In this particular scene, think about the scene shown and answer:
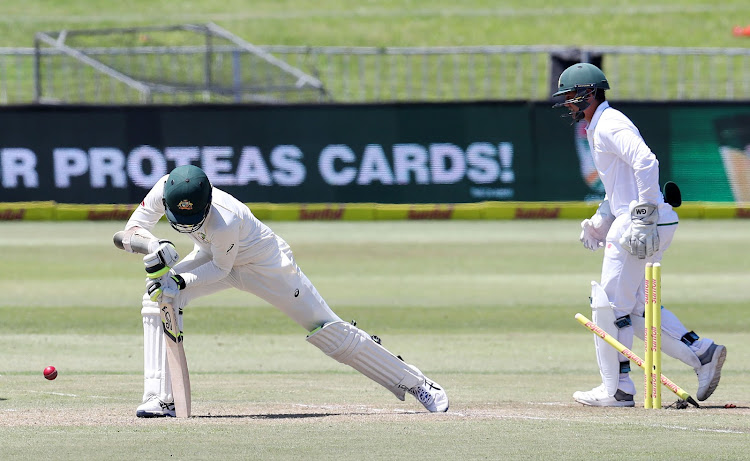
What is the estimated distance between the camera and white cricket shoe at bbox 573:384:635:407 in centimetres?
706

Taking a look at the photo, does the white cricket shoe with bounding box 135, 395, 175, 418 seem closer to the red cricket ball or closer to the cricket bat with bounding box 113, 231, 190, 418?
the cricket bat with bounding box 113, 231, 190, 418

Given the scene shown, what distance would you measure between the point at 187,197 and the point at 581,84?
2.39 meters

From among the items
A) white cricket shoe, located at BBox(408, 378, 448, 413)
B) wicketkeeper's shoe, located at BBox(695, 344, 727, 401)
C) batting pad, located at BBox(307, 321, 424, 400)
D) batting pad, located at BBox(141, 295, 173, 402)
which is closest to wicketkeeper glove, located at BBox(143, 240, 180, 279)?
batting pad, located at BBox(141, 295, 173, 402)

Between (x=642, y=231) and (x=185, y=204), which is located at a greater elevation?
(x=185, y=204)

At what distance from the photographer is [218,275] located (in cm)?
663

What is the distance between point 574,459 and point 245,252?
2.25 metres

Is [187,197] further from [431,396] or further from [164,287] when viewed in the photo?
[431,396]

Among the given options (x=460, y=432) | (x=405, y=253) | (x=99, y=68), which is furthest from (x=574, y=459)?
(x=99, y=68)

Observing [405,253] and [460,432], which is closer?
[460,432]

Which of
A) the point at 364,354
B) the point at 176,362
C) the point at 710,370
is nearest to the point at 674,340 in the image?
the point at 710,370

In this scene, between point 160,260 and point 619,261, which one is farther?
point 619,261

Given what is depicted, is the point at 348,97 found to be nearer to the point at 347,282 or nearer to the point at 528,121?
the point at 528,121

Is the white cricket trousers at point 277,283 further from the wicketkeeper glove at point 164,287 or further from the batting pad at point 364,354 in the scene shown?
the wicketkeeper glove at point 164,287

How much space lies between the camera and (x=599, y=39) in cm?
3183
